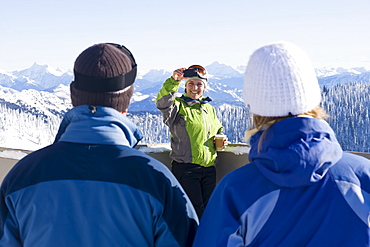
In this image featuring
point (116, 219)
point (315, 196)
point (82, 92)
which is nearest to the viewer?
point (315, 196)

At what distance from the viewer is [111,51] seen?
1.57 metres

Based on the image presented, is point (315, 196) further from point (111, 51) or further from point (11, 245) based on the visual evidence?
point (11, 245)

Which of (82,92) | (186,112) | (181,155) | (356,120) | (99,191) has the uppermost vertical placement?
(82,92)

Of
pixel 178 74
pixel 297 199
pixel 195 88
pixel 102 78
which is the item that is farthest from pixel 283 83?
pixel 195 88

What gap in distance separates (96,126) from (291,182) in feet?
2.16

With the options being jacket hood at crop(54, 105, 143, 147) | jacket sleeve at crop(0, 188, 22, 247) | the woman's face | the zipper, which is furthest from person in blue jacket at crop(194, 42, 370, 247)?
the woman's face

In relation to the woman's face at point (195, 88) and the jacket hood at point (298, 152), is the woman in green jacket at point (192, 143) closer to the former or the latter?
the woman's face at point (195, 88)

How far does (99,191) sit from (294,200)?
2.04 ft

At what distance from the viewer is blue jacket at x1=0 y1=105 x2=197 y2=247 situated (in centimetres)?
144

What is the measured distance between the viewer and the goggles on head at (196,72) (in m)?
4.19

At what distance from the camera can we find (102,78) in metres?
1.52

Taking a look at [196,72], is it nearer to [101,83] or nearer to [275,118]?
[101,83]

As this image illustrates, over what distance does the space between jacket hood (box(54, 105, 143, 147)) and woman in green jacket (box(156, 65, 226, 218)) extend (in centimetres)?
244

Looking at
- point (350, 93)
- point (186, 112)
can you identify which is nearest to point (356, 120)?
point (350, 93)
